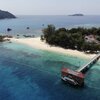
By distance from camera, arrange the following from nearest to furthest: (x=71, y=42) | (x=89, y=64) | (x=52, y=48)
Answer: (x=89, y=64)
(x=71, y=42)
(x=52, y=48)

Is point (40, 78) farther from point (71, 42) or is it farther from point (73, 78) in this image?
point (71, 42)

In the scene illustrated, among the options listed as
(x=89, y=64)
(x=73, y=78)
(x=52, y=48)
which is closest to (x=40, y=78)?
(x=73, y=78)

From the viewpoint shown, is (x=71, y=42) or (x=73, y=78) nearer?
(x=73, y=78)

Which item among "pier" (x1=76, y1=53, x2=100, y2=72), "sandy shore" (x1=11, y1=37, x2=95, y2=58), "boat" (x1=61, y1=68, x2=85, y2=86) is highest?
"boat" (x1=61, y1=68, x2=85, y2=86)

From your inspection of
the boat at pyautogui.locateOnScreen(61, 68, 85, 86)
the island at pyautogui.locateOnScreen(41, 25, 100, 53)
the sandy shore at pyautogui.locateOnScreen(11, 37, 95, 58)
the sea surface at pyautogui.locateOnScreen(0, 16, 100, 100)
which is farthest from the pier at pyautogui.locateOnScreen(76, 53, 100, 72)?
the island at pyautogui.locateOnScreen(41, 25, 100, 53)

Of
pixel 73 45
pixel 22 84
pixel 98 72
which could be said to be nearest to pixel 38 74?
pixel 22 84

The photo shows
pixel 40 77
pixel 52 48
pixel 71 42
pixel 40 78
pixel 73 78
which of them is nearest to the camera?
pixel 73 78

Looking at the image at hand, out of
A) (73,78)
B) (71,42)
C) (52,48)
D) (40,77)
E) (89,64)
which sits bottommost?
(52,48)

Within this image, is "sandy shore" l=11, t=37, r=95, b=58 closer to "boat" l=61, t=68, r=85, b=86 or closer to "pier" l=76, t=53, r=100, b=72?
"pier" l=76, t=53, r=100, b=72

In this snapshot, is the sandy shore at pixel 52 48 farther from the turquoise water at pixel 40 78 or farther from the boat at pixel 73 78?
the boat at pixel 73 78
